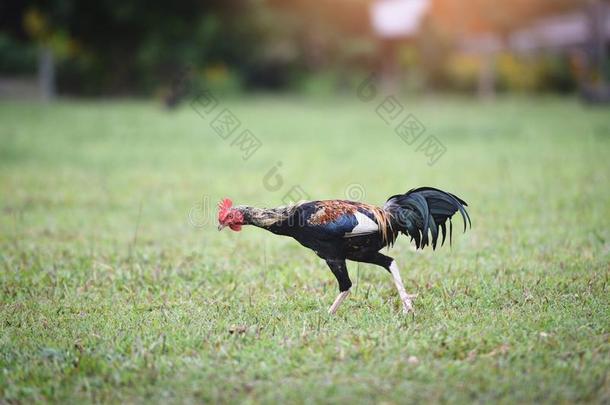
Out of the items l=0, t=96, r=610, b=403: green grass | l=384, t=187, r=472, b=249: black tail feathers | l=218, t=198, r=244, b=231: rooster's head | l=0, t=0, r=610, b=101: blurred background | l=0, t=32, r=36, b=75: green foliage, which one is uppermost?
l=0, t=0, r=610, b=101: blurred background

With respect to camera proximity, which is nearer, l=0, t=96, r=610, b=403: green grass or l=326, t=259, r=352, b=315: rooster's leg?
l=0, t=96, r=610, b=403: green grass

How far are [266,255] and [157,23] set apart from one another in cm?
2530

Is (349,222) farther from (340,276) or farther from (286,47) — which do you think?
(286,47)

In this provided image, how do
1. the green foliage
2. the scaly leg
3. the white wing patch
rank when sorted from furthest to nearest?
the green foliage, the scaly leg, the white wing patch

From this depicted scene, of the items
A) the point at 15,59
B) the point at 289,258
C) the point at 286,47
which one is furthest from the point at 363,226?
the point at 286,47

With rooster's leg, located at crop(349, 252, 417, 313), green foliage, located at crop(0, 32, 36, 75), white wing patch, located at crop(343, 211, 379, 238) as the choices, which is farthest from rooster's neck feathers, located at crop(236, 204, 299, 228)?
green foliage, located at crop(0, 32, 36, 75)

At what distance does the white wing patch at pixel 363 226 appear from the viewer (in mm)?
4477

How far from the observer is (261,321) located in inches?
185

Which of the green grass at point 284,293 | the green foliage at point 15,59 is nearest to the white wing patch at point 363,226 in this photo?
the green grass at point 284,293

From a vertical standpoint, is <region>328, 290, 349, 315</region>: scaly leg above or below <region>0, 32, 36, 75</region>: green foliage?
below

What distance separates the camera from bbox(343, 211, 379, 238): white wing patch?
14.7ft

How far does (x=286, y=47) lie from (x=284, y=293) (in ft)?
96.5

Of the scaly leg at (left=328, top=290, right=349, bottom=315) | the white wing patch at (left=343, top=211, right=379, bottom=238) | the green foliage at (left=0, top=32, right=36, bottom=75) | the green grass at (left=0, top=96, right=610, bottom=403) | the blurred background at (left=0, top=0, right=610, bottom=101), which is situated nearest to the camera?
the green grass at (left=0, top=96, right=610, bottom=403)

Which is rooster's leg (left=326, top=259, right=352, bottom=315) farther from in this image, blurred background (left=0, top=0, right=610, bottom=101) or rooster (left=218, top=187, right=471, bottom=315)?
blurred background (left=0, top=0, right=610, bottom=101)
